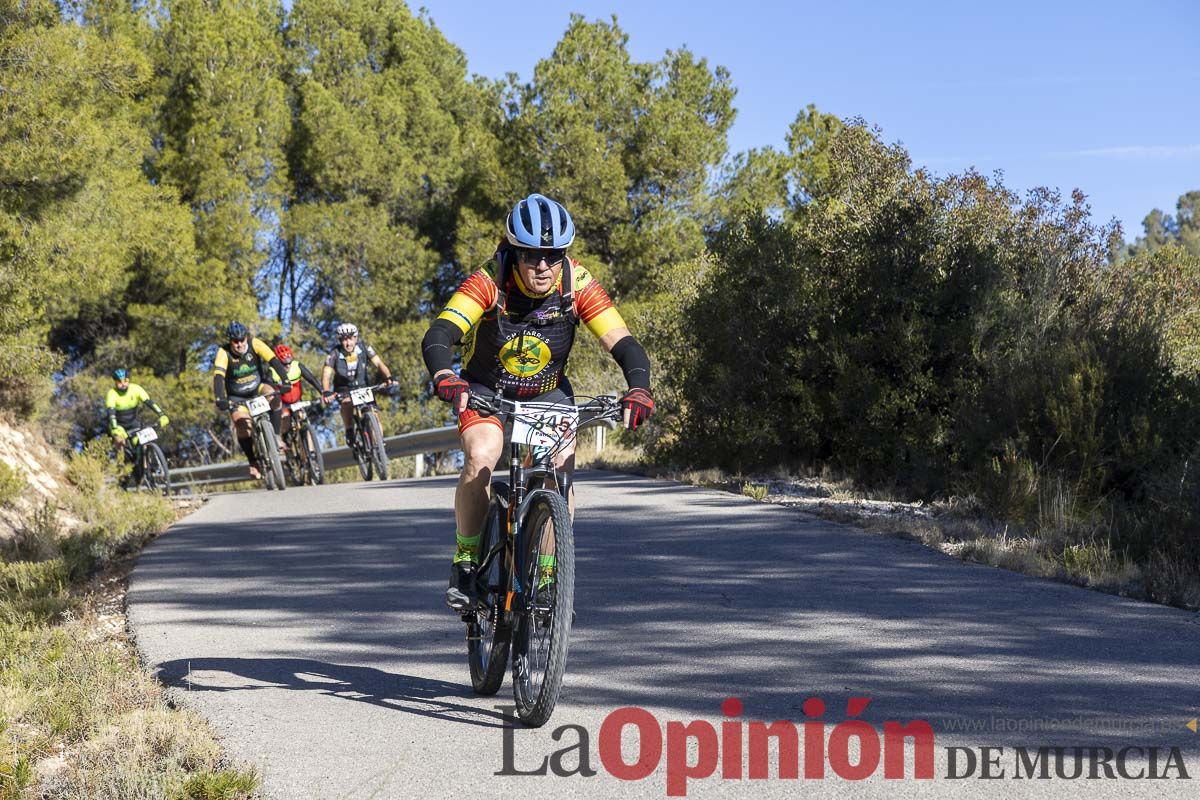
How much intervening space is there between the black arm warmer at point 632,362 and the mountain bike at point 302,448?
1310 cm

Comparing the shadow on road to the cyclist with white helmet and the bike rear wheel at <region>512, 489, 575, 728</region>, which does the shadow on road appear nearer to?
the bike rear wheel at <region>512, 489, 575, 728</region>

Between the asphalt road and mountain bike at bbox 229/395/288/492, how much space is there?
22.4 feet

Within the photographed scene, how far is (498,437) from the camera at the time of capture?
599 cm

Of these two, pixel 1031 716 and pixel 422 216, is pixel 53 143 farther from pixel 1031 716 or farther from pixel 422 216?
pixel 422 216

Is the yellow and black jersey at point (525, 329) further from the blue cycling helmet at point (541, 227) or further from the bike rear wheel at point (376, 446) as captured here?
the bike rear wheel at point (376, 446)

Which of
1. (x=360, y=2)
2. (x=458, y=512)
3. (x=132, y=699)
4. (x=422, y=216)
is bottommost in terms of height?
(x=132, y=699)

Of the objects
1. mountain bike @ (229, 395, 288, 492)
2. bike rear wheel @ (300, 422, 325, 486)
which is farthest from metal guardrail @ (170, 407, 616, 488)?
mountain bike @ (229, 395, 288, 492)

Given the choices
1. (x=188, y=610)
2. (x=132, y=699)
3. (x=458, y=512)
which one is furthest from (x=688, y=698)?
(x=188, y=610)

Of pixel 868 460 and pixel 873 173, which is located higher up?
pixel 873 173

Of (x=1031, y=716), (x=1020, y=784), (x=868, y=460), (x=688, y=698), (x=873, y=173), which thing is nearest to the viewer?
(x=1020, y=784)

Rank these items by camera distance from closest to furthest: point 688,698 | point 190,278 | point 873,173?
1. point 688,698
2. point 873,173
3. point 190,278

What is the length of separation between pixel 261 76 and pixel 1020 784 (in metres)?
35.0

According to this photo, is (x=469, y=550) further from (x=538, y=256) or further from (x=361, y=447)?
(x=361, y=447)

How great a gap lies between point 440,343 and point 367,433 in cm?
A: 1345
